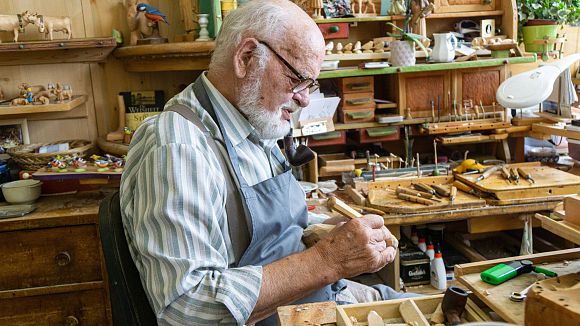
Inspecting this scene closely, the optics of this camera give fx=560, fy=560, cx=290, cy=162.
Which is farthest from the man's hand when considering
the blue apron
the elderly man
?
the blue apron

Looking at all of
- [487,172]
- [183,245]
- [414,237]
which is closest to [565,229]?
[183,245]

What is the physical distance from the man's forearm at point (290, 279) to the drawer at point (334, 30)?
1750mm

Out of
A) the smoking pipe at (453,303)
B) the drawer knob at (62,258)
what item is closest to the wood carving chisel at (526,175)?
the smoking pipe at (453,303)

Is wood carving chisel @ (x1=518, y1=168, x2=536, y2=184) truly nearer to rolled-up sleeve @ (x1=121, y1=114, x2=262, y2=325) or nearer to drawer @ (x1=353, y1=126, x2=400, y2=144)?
drawer @ (x1=353, y1=126, x2=400, y2=144)

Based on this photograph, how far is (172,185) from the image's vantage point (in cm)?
129

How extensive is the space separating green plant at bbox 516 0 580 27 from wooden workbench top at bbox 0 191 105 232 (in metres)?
2.53

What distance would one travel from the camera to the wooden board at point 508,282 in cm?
116

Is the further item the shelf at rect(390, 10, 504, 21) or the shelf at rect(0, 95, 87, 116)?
the shelf at rect(390, 10, 504, 21)

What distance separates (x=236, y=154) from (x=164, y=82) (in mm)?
1516

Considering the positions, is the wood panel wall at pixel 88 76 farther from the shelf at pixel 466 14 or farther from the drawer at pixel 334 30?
the shelf at pixel 466 14

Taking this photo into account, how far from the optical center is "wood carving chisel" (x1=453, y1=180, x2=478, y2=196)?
2.50 meters

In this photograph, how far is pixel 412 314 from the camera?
1156 mm

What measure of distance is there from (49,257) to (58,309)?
0.73 feet

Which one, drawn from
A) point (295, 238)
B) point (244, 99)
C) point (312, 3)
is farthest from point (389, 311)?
point (312, 3)
